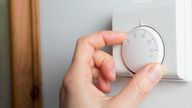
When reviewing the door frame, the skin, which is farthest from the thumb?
the door frame

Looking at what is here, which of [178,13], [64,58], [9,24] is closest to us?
[178,13]

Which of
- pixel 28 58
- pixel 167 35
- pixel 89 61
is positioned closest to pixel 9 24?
pixel 28 58

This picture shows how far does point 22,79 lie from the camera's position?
22.0 inches

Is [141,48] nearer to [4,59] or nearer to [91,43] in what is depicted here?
[91,43]

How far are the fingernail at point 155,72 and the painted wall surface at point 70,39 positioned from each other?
1.6 inches

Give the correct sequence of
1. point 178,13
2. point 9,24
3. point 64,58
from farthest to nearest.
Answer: point 9,24 < point 64,58 < point 178,13

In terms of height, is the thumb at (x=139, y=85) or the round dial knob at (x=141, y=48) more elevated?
the round dial knob at (x=141, y=48)

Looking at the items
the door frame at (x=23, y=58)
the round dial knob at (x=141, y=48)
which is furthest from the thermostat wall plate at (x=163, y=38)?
the door frame at (x=23, y=58)

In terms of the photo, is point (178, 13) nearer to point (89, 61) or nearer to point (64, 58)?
point (89, 61)

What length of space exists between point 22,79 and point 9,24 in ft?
0.44

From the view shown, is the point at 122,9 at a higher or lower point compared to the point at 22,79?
higher

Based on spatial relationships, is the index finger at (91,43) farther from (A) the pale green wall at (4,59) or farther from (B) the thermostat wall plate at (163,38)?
(A) the pale green wall at (4,59)

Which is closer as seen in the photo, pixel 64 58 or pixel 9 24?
pixel 64 58

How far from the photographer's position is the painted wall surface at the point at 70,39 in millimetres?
346
